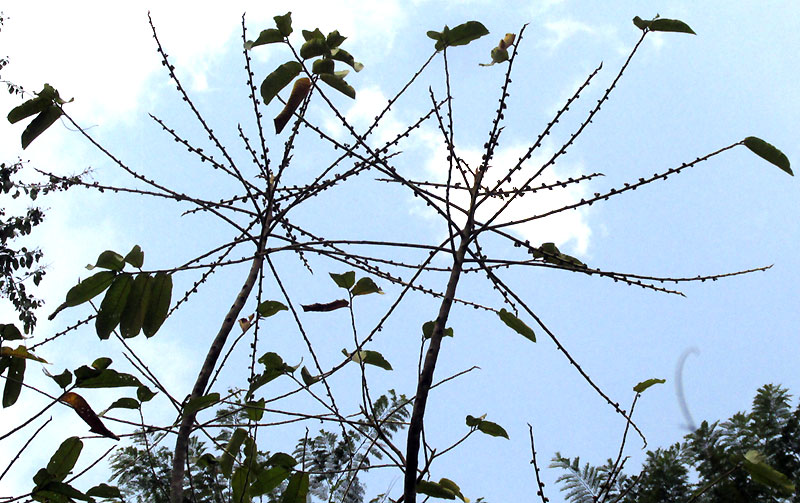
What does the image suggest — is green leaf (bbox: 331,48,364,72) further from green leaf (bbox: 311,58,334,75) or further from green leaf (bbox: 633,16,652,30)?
green leaf (bbox: 633,16,652,30)

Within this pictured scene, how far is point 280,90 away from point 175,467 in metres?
0.86

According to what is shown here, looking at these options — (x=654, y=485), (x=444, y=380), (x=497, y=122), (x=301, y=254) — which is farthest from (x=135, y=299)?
(x=654, y=485)

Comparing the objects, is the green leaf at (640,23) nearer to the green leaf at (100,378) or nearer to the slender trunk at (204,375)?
the slender trunk at (204,375)

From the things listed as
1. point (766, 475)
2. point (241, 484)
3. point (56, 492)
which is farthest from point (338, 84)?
point (766, 475)

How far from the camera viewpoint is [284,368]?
5.02 ft

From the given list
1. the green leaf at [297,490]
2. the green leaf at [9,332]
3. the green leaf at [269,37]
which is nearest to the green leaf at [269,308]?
the green leaf at [297,490]

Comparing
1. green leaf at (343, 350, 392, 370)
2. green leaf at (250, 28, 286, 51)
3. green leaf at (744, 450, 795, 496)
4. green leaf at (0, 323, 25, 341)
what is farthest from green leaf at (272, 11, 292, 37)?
green leaf at (744, 450, 795, 496)

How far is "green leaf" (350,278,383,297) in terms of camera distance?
150cm

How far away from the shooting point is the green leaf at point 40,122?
158cm

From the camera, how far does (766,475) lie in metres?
1.14

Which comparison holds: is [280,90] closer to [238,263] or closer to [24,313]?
[238,263]

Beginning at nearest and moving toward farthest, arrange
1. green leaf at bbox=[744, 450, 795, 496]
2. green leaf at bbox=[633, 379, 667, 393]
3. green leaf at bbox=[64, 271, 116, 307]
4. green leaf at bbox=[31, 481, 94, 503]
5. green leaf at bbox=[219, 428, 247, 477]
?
green leaf at bbox=[744, 450, 795, 496], green leaf at bbox=[31, 481, 94, 503], green leaf at bbox=[64, 271, 116, 307], green leaf at bbox=[633, 379, 667, 393], green leaf at bbox=[219, 428, 247, 477]

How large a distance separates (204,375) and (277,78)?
27.3 inches

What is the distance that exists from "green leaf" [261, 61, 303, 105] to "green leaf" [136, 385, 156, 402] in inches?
26.5
